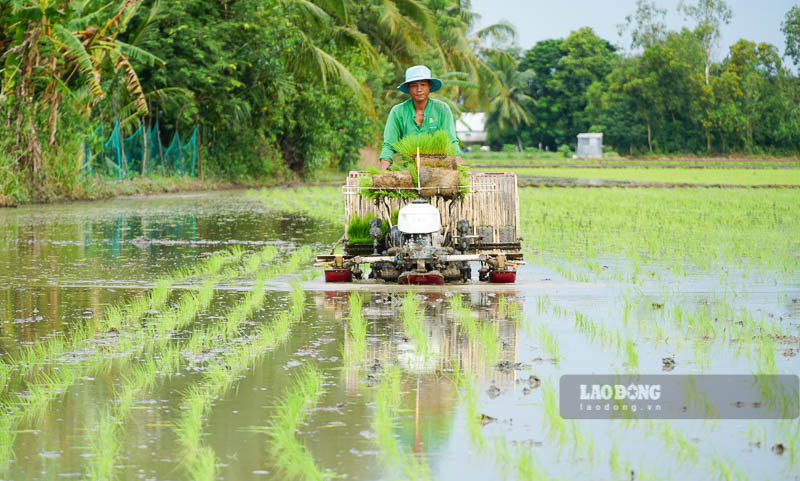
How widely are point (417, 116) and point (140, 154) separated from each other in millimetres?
24974

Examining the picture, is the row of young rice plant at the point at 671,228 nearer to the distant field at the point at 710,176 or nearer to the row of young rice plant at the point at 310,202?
the row of young rice plant at the point at 310,202

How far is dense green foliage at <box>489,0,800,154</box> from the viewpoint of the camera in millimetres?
80625

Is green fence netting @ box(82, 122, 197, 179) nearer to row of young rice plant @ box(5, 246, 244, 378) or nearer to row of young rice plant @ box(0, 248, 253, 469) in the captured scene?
row of young rice plant @ box(5, 246, 244, 378)

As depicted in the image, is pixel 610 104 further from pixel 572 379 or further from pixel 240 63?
pixel 572 379

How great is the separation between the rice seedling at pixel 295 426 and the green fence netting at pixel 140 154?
24.3 metres

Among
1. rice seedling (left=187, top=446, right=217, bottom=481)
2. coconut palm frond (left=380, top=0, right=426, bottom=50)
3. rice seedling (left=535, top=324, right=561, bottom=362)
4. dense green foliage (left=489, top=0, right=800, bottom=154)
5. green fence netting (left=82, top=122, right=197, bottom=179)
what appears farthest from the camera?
dense green foliage (left=489, top=0, right=800, bottom=154)

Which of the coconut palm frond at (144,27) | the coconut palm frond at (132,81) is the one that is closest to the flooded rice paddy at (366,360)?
the coconut palm frond at (132,81)

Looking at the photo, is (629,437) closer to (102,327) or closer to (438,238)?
(102,327)

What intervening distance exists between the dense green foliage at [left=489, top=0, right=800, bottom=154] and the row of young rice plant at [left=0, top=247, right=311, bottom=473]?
6957 cm

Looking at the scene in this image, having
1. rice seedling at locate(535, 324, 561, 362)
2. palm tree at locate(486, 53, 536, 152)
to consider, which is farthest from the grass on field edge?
palm tree at locate(486, 53, 536, 152)

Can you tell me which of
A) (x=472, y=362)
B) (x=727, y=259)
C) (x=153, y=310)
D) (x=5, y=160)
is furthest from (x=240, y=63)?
(x=472, y=362)

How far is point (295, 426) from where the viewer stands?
5609mm

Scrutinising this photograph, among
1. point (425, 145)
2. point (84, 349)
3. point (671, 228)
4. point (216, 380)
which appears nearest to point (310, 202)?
point (671, 228)

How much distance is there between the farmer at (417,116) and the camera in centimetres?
1172
